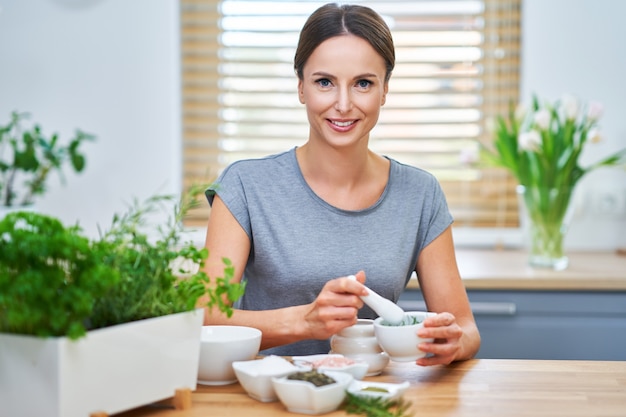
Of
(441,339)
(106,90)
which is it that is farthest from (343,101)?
(106,90)

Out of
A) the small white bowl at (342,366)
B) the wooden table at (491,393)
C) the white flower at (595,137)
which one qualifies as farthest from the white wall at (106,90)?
the small white bowl at (342,366)

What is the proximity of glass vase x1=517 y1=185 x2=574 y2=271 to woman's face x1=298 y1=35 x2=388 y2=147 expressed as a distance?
120cm

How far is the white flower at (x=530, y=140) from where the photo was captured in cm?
280

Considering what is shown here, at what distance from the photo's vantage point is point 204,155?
342 cm

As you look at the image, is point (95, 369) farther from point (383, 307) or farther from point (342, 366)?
point (383, 307)

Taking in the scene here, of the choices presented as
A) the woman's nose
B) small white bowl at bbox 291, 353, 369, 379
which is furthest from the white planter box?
the woman's nose

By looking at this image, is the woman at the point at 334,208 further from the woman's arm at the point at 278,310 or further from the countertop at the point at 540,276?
the countertop at the point at 540,276

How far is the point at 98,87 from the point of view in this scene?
3.31 m

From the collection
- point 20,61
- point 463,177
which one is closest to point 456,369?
point 463,177

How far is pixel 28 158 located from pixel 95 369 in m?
2.05

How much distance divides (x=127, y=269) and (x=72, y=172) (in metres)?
2.25

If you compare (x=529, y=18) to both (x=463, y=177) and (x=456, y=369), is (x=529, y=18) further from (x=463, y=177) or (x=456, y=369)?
(x=456, y=369)

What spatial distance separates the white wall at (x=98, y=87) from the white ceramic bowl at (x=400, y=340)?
6.65ft

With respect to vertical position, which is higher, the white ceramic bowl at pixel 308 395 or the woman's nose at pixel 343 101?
the woman's nose at pixel 343 101
